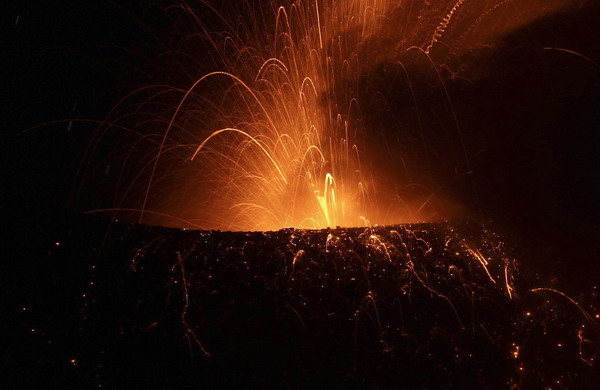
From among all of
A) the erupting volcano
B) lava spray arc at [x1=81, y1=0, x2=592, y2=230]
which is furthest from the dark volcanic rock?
lava spray arc at [x1=81, y1=0, x2=592, y2=230]

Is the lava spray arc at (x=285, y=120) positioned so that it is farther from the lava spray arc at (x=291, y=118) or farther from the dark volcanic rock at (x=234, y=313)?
the dark volcanic rock at (x=234, y=313)

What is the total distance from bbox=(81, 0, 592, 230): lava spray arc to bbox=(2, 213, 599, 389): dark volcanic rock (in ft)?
12.5

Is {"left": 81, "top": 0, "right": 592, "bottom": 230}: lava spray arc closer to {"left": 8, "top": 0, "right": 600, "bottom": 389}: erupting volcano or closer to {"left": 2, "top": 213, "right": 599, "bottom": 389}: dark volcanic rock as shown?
{"left": 8, "top": 0, "right": 600, "bottom": 389}: erupting volcano

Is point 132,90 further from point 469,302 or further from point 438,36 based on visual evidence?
point 469,302

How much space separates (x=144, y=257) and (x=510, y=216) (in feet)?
16.4

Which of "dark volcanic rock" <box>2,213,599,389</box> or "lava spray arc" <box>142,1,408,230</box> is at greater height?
"lava spray arc" <box>142,1,408,230</box>

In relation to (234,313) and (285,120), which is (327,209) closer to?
(285,120)

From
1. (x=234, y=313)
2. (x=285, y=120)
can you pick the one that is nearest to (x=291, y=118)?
(x=285, y=120)

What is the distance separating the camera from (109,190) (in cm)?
869

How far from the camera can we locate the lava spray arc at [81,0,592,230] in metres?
8.17

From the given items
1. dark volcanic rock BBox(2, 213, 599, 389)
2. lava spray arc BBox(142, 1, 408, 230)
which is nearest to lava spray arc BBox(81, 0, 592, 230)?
lava spray arc BBox(142, 1, 408, 230)

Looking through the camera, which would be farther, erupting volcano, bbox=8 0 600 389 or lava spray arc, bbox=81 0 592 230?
lava spray arc, bbox=81 0 592 230

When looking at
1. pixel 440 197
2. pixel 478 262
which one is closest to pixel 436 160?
pixel 440 197

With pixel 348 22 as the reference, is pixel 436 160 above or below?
below
